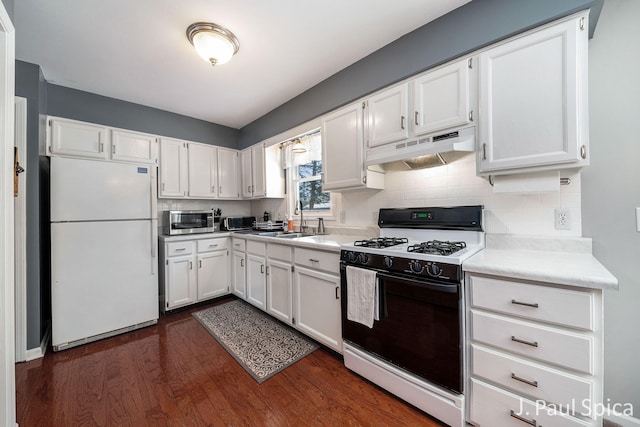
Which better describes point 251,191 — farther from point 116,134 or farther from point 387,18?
point 387,18

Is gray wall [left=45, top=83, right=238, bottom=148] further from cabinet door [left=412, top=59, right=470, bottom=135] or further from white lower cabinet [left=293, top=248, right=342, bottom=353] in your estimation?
cabinet door [left=412, top=59, right=470, bottom=135]

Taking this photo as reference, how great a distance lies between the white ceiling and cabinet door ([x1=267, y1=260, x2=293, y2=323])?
1.96 m

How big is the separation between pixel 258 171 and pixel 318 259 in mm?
2036

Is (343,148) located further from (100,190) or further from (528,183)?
(100,190)

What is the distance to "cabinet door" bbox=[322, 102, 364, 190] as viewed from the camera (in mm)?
2221

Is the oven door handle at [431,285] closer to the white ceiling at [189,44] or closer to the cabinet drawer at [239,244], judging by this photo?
the white ceiling at [189,44]

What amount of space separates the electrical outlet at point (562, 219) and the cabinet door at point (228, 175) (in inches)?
148

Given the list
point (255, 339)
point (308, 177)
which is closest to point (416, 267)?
point (255, 339)

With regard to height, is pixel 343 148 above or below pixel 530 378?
above

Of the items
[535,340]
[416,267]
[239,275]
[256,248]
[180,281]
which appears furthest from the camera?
[239,275]

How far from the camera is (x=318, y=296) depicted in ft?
6.98

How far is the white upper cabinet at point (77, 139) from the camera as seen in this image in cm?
255

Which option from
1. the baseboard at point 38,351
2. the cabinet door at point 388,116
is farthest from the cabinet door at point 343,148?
the baseboard at point 38,351

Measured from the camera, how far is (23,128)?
2113mm
